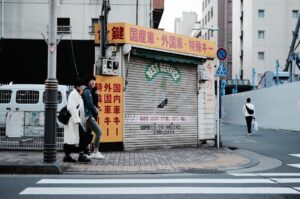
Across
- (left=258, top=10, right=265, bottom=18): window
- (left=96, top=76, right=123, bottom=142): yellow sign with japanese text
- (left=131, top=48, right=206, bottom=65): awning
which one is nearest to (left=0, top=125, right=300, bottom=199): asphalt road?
(left=96, top=76, right=123, bottom=142): yellow sign with japanese text

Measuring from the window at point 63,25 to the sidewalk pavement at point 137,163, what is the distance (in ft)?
50.1

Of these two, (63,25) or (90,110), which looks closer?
(90,110)

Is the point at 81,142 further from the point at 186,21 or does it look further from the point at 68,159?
the point at 186,21

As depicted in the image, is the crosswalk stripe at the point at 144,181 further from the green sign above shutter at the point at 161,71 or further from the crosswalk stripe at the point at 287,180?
the green sign above shutter at the point at 161,71

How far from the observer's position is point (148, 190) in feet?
20.3

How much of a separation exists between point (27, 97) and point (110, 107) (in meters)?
5.42

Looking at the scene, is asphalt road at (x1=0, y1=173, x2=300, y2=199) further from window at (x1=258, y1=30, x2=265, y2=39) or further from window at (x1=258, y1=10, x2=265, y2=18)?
window at (x1=258, y1=10, x2=265, y2=18)

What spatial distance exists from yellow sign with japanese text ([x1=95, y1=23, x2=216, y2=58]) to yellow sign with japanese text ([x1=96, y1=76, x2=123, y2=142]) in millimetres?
1137

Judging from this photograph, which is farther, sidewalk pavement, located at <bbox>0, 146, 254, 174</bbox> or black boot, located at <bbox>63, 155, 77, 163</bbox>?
black boot, located at <bbox>63, 155, 77, 163</bbox>

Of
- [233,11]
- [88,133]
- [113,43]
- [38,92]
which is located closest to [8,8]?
[38,92]

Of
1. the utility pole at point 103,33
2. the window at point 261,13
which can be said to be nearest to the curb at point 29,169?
the utility pole at point 103,33

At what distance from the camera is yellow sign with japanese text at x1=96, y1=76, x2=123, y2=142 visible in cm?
1101

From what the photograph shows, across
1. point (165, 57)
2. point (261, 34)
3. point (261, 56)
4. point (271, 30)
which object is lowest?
point (165, 57)

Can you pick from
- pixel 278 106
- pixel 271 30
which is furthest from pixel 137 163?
pixel 271 30
